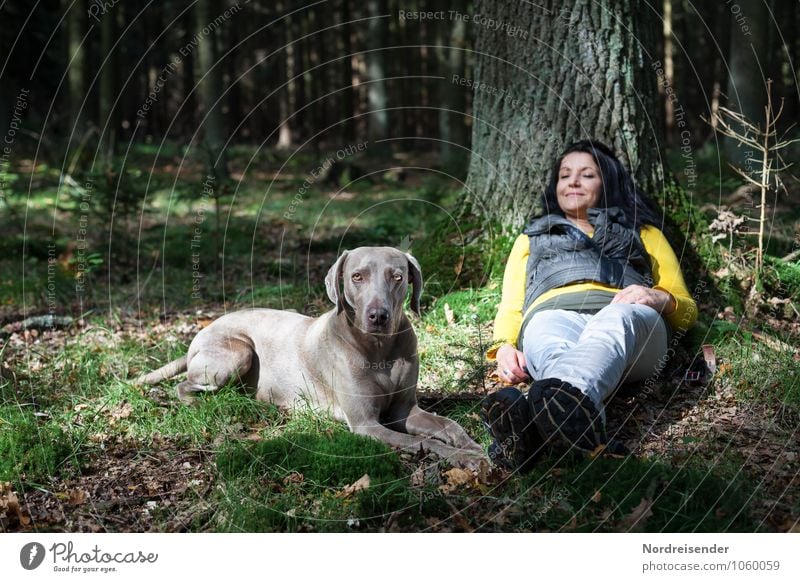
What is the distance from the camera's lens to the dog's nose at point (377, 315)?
183 inches

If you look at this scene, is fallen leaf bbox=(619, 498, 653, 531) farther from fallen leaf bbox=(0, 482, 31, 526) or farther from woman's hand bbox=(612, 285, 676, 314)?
fallen leaf bbox=(0, 482, 31, 526)

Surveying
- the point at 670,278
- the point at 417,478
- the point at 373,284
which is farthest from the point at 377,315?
the point at 670,278

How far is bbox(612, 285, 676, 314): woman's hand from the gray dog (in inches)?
60.7

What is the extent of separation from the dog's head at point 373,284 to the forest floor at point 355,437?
789mm

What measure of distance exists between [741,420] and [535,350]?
145cm

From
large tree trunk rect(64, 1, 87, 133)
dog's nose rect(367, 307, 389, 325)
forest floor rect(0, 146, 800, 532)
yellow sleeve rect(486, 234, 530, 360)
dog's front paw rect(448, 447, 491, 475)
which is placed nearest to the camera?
forest floor rect(0, 146, 800, 532)

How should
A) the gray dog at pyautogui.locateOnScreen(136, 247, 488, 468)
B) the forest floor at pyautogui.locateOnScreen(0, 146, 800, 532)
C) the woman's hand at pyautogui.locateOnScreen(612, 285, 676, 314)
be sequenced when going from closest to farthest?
the forest floor at pyautogui.locateOnScreen(0, 146, 800, 532), the gray dog at pyautogui.locateOnScreen(136, 247, 488, 468), the woman's hand at pyautogui.locateOnScreen(612, 285, 676, 314)

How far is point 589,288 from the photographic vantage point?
5.65 meters

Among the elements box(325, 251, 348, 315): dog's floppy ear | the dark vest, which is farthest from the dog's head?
the dark vest

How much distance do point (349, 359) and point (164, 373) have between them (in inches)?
72.5

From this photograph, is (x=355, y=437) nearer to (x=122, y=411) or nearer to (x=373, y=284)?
(x=373, y=284)

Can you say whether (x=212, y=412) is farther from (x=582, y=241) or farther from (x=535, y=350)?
(x=582, y=241)

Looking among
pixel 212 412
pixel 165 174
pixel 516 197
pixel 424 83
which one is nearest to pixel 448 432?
pixel 212 412

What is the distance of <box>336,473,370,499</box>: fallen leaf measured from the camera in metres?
4.25
